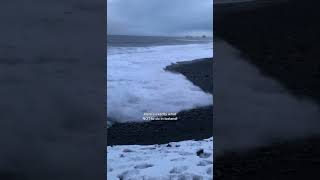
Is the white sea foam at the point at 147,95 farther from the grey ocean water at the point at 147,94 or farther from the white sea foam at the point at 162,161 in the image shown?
the white sea foam at the point at 162,161

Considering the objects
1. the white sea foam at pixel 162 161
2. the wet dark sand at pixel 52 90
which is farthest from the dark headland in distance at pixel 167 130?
the wet dark sand at pixel 52 90

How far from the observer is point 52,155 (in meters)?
2.49

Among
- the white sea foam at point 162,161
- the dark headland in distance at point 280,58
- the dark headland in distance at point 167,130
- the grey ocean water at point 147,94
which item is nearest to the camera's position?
the dark headland in distance at point 280,58

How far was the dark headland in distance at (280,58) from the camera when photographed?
2.42 meters

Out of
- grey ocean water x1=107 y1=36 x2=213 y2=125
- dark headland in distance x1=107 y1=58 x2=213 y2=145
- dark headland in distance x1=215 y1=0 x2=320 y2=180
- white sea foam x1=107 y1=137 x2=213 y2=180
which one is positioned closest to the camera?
dark headland in distance x1=215 y1=0 x2=320 y2=180

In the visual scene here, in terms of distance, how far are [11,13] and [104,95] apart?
2.29ft

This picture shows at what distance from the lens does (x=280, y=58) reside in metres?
2.43

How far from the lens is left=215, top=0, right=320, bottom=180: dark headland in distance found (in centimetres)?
242

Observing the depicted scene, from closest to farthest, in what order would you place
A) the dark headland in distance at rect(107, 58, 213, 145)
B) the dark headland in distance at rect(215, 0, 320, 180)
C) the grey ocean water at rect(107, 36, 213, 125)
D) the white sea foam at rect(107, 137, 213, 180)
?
the dark headland in distance at rect(215, 0, 320, 180)
the white sea foam at rect(107, 137, 213, 180)
the dark headland in distance at rect(107, 58, 213, 145)
the grey ocean water at rect(107, 36, 213, 125)

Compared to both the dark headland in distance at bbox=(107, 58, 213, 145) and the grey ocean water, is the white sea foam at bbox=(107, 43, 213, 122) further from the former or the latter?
the dark headland in distance at bbox=(107, 58, 213, 145)

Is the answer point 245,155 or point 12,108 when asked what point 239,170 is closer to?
point 245,155

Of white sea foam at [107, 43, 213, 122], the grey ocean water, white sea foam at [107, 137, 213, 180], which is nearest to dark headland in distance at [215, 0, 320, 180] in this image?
white sea foam at [107, 137, 213, 180]

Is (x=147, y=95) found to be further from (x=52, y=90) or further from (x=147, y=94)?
(x=52, y=90)

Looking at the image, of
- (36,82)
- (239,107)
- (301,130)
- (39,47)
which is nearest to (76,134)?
(36,82)
